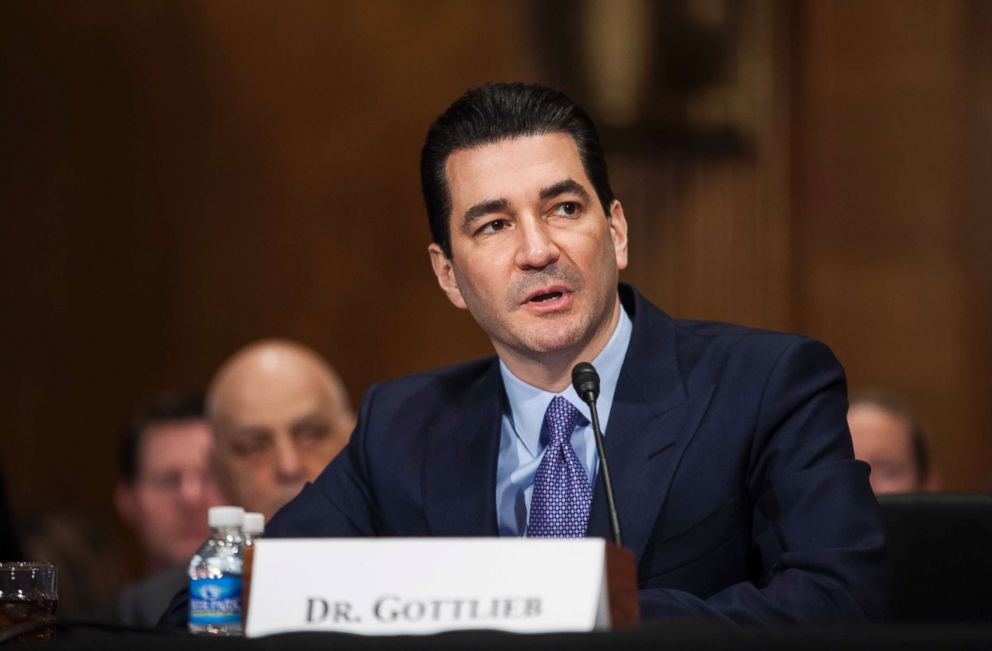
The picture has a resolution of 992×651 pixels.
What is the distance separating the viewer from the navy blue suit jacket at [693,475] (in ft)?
6.65

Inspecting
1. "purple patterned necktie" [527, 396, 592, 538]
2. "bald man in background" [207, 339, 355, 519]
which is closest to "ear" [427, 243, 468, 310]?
"purple patterned necktie" [527, 396, 592, 538]

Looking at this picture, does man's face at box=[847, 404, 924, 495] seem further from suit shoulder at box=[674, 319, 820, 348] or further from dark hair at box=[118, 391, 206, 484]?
dark hair at box=[118, 391, 206, 484]

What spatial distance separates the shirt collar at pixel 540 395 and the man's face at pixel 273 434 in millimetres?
1650

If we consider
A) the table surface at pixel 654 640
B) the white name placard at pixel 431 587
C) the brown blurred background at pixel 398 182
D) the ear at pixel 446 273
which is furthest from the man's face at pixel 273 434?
the table surface at pixel 654 640

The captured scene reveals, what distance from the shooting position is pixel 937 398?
5.35m

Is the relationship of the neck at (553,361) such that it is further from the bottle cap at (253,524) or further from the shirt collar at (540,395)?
the bottle cap at (253,524)

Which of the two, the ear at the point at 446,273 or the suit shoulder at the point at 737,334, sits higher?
the ear at the point at 446,273

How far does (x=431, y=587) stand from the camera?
1555 mm

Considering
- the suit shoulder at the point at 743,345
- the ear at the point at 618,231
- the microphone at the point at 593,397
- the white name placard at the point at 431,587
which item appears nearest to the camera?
the white name placard at the point at 431,587

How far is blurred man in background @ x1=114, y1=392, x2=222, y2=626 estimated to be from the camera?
14.5 feet

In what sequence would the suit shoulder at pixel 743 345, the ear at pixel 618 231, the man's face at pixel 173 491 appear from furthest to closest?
the man's face at pixel 173 491 → the ear at pixel 618 231 → the suit shoulder at pixel 743 345

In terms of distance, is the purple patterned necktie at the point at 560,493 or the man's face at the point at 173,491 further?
the man's face at the point at 173,491

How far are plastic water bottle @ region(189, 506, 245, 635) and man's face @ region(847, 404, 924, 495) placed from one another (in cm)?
245

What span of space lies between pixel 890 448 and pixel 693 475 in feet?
6.51
